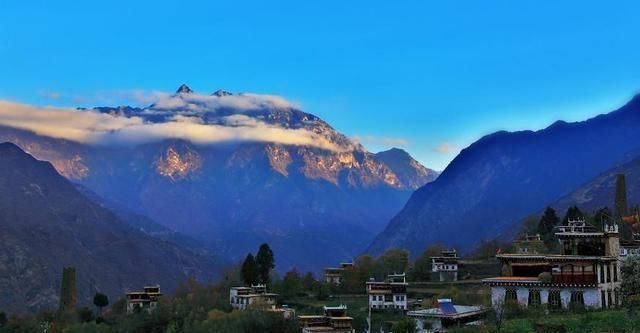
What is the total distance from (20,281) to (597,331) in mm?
161840

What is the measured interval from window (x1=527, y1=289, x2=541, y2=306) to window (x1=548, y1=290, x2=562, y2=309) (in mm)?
757

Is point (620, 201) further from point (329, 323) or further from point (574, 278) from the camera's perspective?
point (574, 278)

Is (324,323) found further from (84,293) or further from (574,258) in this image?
(84,293)

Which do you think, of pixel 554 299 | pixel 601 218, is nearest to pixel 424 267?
pixel 601 218

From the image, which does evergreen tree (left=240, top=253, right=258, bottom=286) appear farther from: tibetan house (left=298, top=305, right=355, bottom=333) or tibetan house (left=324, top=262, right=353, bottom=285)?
tibetan house (left=298, top=305, right=355, bottom=333)

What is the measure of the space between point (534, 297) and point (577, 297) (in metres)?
2.67

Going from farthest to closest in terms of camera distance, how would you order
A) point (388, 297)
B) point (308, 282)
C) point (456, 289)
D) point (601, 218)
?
point (308, 282)
point (601, 218)
point (388, 297)
point (456, 289)

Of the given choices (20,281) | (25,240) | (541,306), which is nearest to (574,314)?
(541,306)

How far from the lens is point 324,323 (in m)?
70.8

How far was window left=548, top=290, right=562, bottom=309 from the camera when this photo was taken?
49.8 m

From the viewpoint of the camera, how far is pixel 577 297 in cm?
4953

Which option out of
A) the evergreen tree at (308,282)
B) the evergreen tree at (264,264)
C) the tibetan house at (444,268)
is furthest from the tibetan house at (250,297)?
the tibetan house at (444,268)

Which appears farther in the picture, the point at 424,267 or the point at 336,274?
the point at 336,274

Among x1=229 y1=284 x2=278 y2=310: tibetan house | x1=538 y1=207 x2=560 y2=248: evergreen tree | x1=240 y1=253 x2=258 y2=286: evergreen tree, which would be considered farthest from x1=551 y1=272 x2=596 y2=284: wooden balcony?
x1=240 y1=253 x2=258 y2=286: evergreen tree
